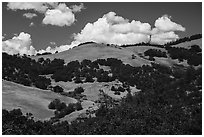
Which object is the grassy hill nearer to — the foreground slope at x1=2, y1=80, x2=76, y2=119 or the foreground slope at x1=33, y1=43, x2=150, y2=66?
the foreground slope at x1=33, y1=43, x2=150, y2=66

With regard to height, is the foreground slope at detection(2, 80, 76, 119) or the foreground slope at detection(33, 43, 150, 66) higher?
the foreground slope at detection(33, 43, 150, 66)

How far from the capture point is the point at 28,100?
82.6 feet

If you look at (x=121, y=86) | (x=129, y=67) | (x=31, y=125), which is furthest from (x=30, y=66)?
(x=31, y=125)

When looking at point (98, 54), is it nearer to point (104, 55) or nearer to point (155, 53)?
point (104, 55)

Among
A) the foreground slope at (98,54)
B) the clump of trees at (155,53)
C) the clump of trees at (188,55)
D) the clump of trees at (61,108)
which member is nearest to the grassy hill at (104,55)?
the foreground slope at (98,54)

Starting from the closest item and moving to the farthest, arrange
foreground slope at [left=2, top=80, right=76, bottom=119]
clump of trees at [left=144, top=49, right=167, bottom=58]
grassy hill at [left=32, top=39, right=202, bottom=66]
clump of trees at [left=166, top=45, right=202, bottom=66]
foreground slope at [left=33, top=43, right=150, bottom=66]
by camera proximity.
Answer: foreground slope at [left=2, top=80, right=76, bottom=119] < foreground slope at [left=33, top=43, right=150, bottom=66] < grassy hill at [left=32, top=39, right=202, bottom=66] < clump of trees at [left=166, top=45, right=202, bottom=66] < clump of trees at [left=144, top=49, right=167, bottom=58]

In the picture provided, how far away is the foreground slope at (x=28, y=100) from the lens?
23263mm

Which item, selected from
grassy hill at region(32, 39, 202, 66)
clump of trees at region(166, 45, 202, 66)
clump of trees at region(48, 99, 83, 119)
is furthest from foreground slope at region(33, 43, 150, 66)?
clump of trees at region(48, 99, 83, 119)

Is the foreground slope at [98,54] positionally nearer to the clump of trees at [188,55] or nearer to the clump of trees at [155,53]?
the clump of trees at [155,53]

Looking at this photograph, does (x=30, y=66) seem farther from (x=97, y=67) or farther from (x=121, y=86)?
(x=121, y=86)

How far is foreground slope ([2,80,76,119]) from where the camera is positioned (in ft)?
76.3

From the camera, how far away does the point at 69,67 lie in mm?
45312

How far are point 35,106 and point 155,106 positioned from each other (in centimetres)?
952

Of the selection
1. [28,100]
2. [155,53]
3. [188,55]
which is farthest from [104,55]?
[28,100]
